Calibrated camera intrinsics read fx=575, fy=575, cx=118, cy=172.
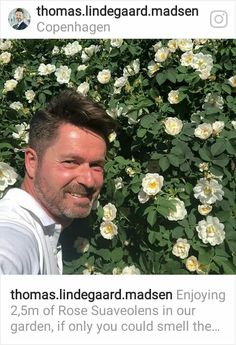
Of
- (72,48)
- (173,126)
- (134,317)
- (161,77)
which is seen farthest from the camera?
(72,48)

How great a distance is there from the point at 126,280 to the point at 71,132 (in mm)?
554

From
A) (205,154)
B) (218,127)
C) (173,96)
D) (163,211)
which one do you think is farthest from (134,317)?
(173,96)

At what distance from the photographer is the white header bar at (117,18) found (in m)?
2.03

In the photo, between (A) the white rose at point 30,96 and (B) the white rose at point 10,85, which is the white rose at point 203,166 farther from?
(B) the white rose at point 10,85

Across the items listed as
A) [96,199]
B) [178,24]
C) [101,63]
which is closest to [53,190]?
[96,199]

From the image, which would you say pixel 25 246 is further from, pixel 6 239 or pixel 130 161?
pixel 130 161

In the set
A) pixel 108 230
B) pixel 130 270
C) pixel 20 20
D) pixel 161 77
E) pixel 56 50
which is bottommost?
pixel 130 270

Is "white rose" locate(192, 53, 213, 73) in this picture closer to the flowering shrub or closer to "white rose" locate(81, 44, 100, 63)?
the flowering shrub

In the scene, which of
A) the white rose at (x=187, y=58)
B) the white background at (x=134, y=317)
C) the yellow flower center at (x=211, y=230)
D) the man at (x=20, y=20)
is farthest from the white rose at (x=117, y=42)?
the white background at (x=134, y=317)

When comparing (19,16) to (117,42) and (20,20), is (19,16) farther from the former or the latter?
(117,42)

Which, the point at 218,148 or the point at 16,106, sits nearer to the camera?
the point at 218,148

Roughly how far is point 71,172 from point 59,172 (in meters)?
0.05

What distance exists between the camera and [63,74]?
7.62ft

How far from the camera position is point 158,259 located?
2.03 metres
